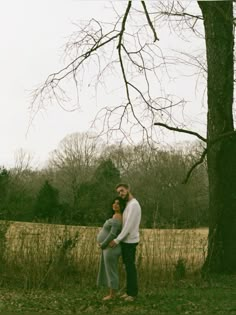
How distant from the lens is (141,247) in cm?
1093

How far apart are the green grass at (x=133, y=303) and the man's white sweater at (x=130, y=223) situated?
3.01 feet

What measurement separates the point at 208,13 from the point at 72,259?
19.7ft

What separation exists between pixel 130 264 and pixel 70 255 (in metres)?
2.96

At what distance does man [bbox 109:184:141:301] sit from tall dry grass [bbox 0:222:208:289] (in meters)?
2.30

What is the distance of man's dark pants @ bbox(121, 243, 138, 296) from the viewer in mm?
7870

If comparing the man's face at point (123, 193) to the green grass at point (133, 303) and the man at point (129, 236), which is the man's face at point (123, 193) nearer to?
the man at point (129, 236)

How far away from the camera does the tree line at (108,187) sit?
12398mm

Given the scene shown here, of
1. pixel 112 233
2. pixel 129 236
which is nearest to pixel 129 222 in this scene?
pixel 129 236

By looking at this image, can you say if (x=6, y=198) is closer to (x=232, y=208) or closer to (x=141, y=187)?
(x=232, y=208)

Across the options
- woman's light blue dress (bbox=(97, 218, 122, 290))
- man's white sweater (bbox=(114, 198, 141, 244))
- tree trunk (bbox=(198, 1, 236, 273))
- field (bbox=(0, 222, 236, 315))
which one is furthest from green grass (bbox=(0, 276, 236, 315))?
tree trunk (bbox=(198, 1, 236, 273))

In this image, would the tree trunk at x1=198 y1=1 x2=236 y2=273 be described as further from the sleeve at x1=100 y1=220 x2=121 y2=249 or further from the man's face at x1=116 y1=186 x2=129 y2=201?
the sleeve at x1=100 y1=220 x2=121 y2=249

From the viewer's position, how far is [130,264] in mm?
7945

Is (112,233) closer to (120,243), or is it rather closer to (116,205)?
(120,243)

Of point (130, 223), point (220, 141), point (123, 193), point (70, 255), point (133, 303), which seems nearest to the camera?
point (130, 223)
